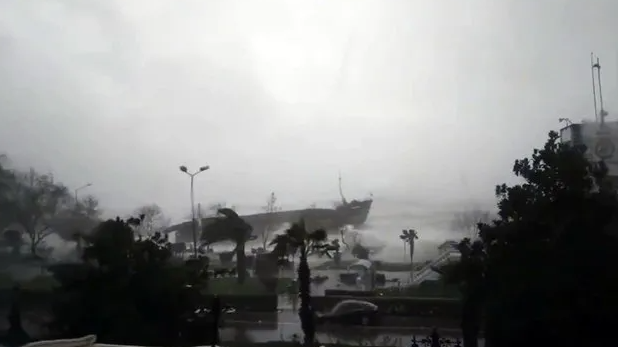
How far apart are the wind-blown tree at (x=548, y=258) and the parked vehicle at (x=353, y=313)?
637 millimetres

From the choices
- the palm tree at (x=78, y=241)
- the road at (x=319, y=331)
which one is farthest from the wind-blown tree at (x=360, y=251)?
the palm tree at (x=78, y=241)

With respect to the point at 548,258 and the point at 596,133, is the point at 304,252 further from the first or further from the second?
the point at 596,133

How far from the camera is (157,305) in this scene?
15.4ft

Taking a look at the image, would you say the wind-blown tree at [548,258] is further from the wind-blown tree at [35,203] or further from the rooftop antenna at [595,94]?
the wind-blown tree at [35,203]

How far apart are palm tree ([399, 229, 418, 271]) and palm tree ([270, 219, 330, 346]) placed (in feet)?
1.82

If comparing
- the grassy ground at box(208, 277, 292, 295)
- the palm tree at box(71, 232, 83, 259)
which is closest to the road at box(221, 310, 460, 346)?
the grassy ground at box(208, 277, 292, 295)

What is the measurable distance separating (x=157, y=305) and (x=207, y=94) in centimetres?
165

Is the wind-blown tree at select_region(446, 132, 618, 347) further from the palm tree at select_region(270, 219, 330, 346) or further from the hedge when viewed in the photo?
the hedge

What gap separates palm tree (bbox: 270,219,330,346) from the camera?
448 centimetres

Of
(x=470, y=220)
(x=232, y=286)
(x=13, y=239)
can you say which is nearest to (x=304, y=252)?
(x=232, y=286)

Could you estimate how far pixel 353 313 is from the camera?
441cm

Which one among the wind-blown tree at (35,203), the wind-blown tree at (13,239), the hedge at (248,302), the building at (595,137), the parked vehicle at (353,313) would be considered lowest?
the parked vehicle at (353,313)

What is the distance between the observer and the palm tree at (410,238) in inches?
173

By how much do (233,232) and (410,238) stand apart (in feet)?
4.38
